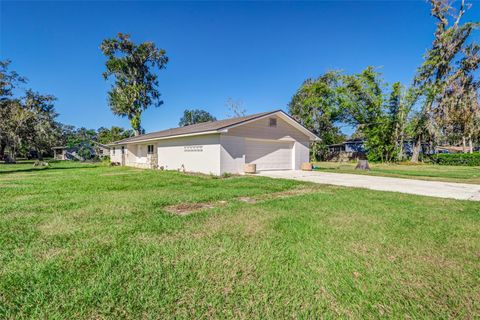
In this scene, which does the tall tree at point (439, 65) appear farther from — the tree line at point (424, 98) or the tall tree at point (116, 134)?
the tall tree at point (116, 134)

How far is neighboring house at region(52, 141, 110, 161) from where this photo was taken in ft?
121

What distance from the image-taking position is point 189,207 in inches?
209

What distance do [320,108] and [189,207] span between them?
27.8 meters

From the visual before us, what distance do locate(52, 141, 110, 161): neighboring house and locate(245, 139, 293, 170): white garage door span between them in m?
27.4

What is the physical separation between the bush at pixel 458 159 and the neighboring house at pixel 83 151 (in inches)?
1605

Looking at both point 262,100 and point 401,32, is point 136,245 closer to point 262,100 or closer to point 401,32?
point 401,32

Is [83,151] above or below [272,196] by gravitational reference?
above

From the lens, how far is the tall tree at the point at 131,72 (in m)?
28.1

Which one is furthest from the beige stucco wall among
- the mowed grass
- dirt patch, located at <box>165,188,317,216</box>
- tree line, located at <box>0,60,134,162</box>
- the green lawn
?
tree line, located at <box>0,60,134,162</box>

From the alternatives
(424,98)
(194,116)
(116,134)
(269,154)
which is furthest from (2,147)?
(424,98)

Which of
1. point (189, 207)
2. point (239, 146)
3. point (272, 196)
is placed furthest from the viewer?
point (239, 146)

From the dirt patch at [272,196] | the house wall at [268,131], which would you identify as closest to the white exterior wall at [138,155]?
the house wall at [268,131]

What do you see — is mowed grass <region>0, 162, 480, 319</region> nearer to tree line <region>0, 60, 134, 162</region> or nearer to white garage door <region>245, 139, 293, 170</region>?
white garage door <region>245, 139, 293, 170</region>

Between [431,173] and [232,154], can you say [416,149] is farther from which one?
[232,154]
